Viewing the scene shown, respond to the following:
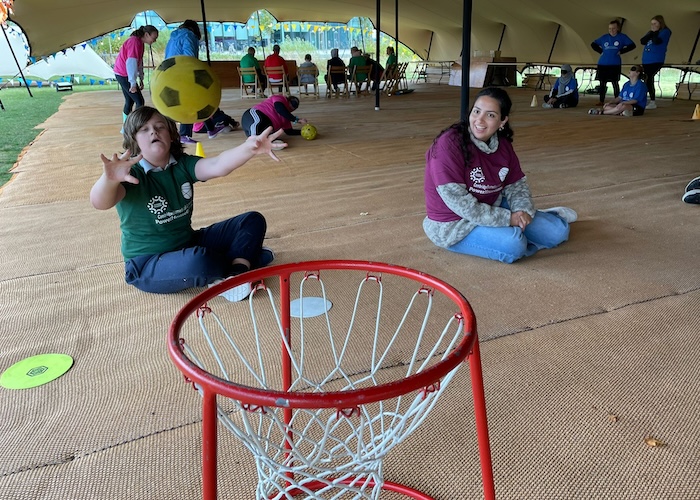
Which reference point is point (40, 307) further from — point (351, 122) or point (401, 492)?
point (351, 122)

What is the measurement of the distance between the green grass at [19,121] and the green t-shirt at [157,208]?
3.15 meters

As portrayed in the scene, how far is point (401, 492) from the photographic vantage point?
1343 mm

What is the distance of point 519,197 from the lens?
2.93 metres

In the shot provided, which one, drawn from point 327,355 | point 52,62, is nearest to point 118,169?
point 327,355

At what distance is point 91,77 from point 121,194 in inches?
874

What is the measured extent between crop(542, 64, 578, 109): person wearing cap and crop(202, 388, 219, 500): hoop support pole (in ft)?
34.8

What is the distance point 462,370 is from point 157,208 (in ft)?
5.00

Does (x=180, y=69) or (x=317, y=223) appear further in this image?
(x=317, y=223)

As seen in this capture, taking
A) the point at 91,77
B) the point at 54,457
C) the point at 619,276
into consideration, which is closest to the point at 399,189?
the point at 619,276

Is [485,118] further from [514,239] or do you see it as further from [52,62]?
[52,62]

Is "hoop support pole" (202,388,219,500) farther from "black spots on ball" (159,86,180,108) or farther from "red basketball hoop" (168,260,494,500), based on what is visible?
"black spots on ball" (159,86,180,108)

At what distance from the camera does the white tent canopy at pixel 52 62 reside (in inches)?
659

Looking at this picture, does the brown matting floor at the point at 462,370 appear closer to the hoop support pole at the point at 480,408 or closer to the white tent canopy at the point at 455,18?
the hoop support pole at the point at 480,408

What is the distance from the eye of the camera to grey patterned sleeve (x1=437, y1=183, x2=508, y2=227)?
2738 millimetres
